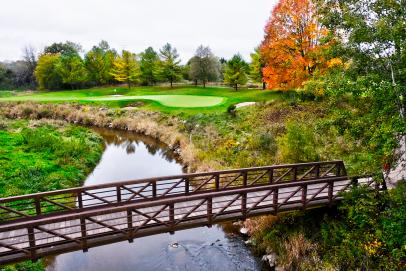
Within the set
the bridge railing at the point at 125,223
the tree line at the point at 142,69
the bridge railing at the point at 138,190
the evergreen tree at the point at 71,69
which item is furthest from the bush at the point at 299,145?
the evergreen tree at the point at 71,69

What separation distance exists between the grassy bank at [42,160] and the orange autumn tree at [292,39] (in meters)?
17.0

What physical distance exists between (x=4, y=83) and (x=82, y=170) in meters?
66.6

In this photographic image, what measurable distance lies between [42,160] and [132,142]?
10982 millimetres

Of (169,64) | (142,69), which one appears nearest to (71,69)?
(142,69)

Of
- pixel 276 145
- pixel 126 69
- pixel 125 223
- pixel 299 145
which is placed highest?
pixel 126 69

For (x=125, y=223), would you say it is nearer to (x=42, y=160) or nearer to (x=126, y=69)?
(x=42, y=160)

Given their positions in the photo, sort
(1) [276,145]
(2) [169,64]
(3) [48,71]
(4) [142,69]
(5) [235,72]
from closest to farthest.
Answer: (1) [276,145], (5) [235,72], (2) [169,64], (4) [142,69], (3) [48,71]

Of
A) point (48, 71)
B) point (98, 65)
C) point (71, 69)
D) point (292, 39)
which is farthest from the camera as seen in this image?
point (48, 71)

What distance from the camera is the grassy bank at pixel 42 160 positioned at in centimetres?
1842

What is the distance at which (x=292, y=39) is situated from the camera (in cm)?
2641

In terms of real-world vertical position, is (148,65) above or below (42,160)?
above

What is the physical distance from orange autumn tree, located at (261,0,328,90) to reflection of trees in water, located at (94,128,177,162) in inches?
449

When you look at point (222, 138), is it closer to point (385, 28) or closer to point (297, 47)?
point (297, 47)

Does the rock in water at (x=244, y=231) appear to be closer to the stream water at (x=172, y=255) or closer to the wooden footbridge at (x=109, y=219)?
the stream water at (x=172, y=255)
